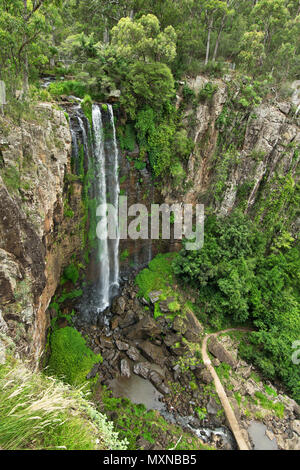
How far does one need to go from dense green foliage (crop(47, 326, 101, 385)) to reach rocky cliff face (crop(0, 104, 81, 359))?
208 centimetres

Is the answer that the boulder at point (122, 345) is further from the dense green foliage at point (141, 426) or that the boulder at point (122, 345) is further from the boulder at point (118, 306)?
the dense green foliage at point (141, 426)

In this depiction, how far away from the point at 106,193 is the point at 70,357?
827 centimetres

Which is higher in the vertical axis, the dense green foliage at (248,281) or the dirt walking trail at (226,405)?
the dense green foliage at (248,281)

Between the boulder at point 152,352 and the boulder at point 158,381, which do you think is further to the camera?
the boulder at point 152,352

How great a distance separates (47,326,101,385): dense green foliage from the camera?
30.9 feet

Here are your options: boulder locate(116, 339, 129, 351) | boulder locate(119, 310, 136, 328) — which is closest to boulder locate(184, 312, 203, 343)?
boulder locate(119, 310, 136, 328)

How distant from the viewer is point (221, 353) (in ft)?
39.4

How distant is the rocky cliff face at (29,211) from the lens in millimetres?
6047

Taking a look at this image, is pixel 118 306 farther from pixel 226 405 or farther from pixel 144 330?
pixel 226 405

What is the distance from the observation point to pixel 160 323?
12.7m

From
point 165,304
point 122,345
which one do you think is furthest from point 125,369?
point 165,304

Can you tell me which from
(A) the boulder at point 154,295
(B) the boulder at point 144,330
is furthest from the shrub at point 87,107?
(B) the boulder at point 144,330

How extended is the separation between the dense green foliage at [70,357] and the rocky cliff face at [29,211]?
208 centimetres

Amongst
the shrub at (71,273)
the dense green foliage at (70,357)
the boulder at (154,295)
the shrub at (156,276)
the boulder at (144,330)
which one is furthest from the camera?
the shrub at (156,276)
